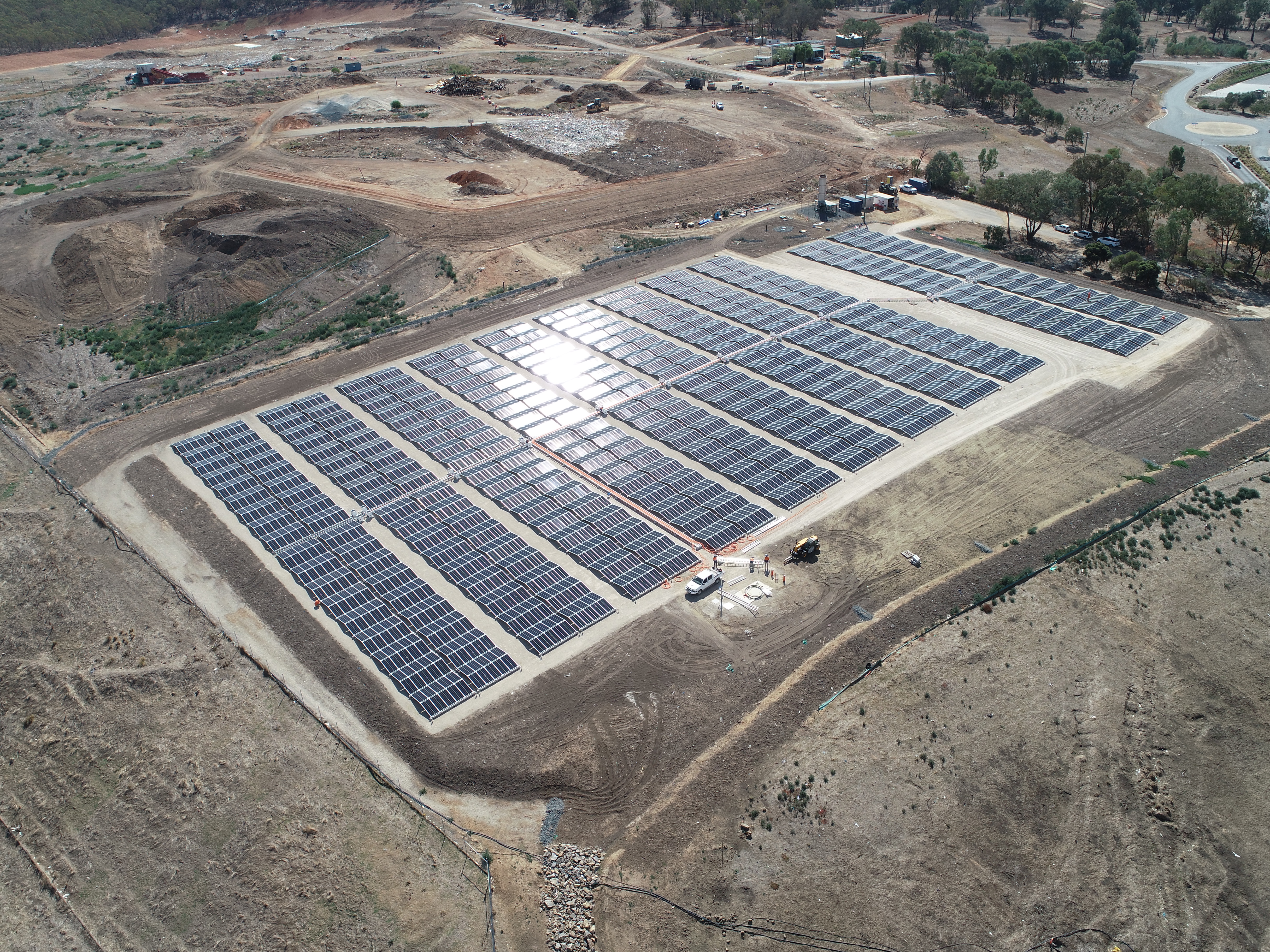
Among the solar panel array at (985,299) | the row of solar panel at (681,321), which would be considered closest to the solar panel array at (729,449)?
the row of solar panel at (681,321)

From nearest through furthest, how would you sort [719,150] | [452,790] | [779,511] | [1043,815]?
[1043,815] → [452,790] → [779,511] → [719,150]

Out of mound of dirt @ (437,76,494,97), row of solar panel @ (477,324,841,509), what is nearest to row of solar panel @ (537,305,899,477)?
row of solar panel @ (477,324,841,509)

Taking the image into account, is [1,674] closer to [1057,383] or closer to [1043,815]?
[1043,815]

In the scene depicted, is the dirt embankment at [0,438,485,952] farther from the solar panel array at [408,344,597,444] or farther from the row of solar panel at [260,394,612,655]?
the solar panel array at [408,344,597,444]

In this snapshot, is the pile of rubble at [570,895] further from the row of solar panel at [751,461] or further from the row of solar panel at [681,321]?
the row of solar panel at [681,321]

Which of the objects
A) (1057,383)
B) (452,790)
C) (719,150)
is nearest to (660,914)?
(452,790)

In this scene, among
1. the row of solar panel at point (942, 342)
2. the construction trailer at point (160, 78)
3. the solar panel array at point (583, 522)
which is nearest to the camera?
the solar panel array at point (583, 522)
